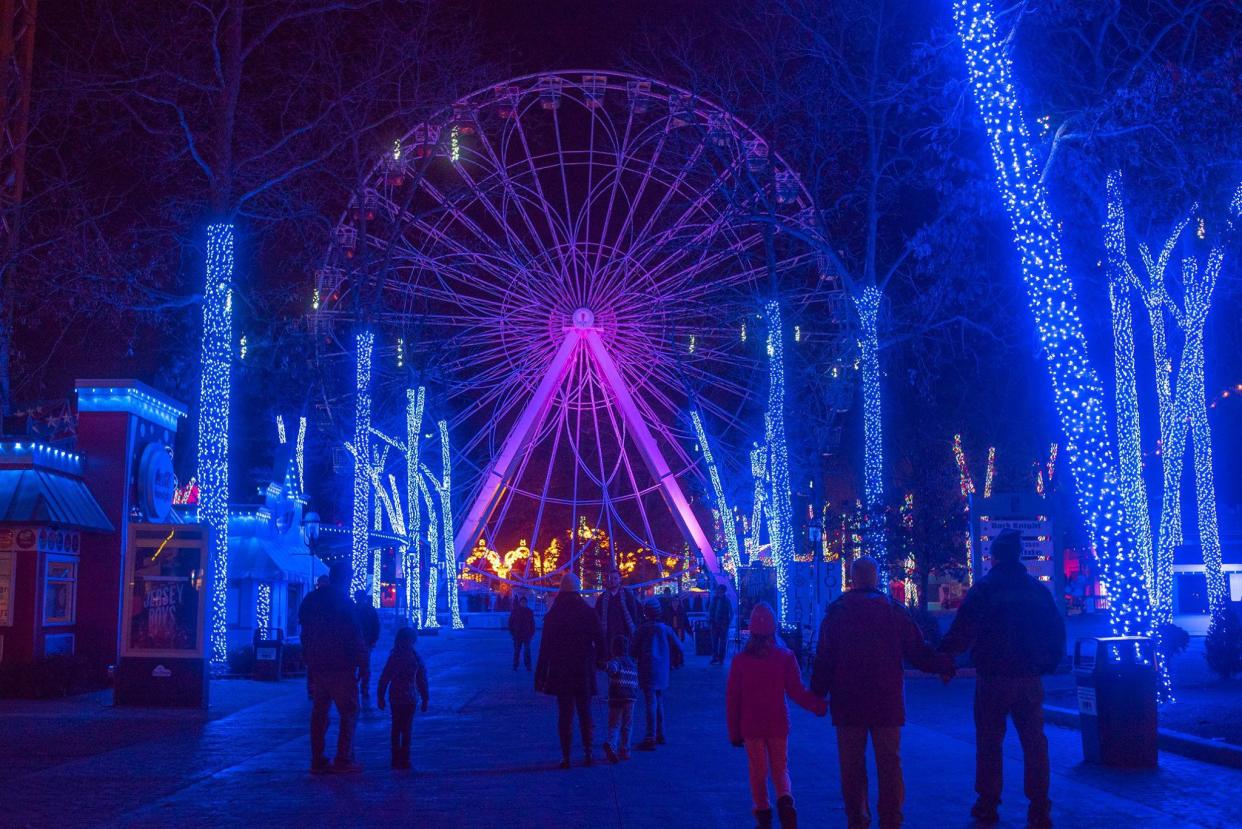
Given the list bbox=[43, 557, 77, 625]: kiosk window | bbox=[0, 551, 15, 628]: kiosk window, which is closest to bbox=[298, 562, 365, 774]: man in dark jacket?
bbox=[0, 551, 15, 628]: kiosk window

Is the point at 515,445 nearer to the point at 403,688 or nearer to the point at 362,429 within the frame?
the point at 362,429

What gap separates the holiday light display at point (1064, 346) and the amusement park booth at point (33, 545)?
14.8 meters

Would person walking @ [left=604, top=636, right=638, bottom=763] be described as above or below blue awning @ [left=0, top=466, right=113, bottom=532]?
below

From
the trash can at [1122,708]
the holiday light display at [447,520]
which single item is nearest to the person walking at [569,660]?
the trash can at [1122,708]

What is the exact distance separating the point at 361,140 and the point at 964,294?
14.5m

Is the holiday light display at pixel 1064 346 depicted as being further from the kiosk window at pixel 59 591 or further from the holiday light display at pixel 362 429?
the holiday light display at pixel 362 429

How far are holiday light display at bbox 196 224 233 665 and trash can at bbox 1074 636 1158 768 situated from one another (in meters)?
16.8

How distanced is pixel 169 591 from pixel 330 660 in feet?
26.1

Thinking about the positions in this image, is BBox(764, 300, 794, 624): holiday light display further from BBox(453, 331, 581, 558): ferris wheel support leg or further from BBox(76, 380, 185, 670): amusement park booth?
BBox(76, 380, 185, 670): amusement park booth

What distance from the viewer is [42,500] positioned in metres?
21.4

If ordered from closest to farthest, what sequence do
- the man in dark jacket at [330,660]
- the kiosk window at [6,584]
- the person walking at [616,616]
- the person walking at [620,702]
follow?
the man in dark jacket at [330,660] < the person walking at [620,702] < the person walking at [616,616] < the kiosk window at [6,584]

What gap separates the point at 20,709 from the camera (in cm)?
1905

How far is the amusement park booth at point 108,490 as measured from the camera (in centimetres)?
2366

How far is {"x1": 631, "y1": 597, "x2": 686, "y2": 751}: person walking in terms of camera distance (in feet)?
46.4
